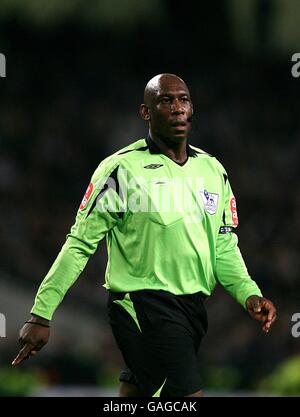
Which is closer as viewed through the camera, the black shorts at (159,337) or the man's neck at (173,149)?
the black shorts at (159,337)

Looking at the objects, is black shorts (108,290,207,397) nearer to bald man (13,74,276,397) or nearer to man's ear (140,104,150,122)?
bald man (13,74,276,397)

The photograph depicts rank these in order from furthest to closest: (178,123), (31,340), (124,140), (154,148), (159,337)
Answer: (124,140), (154,148), (178,123), (159,337), (31,340)

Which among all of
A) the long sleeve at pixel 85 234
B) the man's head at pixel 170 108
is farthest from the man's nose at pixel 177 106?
the long sleeve at pixel 85 234

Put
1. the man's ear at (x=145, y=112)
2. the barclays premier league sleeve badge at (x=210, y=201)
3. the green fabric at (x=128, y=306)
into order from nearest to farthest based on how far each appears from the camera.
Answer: the green fabric at (x=128, y=306) < the barclays premier league sleeve badge at (x=210, y=201) < the man's ear at (x=145, y=112)

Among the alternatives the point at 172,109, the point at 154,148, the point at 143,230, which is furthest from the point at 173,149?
the point at 143,230

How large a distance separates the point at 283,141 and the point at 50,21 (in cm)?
331

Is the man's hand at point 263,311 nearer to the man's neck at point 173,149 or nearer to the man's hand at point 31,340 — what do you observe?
the man's neck at point 173,149

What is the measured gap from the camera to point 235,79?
481 inches

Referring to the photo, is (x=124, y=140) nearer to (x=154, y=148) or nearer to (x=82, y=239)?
(x=154, y=148)

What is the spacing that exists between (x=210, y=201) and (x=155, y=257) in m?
0.41

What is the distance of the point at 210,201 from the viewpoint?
15.7ft

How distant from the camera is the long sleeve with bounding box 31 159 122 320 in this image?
457 centimetres

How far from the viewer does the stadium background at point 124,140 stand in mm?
9164
